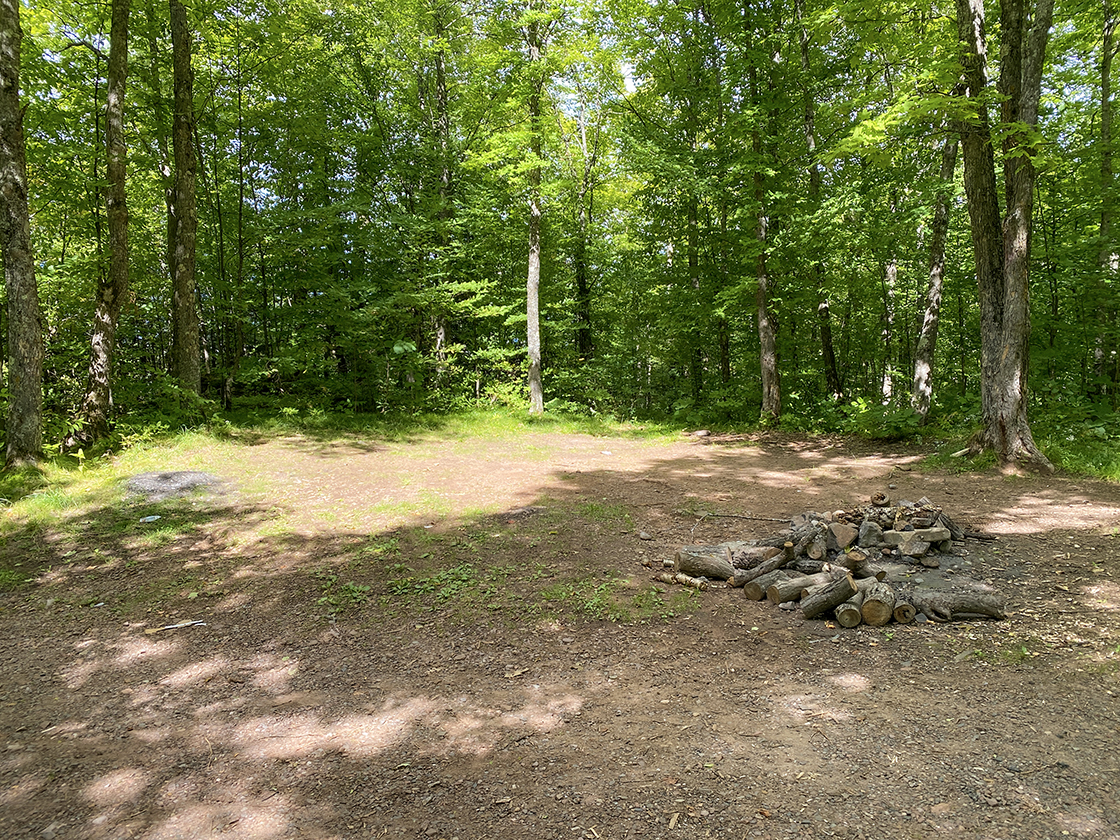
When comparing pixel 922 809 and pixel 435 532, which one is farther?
pixel 435 532

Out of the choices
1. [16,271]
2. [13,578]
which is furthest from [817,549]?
[16,271]

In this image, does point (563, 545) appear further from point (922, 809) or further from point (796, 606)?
point (922, 809)

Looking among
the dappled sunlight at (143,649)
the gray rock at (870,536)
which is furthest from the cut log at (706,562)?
the dappled sunlight at (143,649)

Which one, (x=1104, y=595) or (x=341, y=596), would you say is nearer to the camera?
(x=1104, y=595)

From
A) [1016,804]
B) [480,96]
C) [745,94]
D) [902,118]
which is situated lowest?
[1016,804]

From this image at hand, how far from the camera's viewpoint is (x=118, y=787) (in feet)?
9.06

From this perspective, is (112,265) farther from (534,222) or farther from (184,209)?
(534,222)

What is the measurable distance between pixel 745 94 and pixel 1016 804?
15320 mm

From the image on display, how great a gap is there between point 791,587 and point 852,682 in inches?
48.8

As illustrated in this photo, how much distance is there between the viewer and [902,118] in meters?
7.73

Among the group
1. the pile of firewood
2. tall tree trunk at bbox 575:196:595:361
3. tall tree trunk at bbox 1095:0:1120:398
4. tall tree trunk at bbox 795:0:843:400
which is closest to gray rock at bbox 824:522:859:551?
the pile of firewood

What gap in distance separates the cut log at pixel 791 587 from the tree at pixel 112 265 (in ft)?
35.2

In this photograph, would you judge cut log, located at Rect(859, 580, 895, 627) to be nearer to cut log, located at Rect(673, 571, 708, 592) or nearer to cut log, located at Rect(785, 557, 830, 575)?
cut log, located at Rect(785, 557, 830, 575)

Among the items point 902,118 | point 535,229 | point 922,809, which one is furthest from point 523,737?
point 535,229
